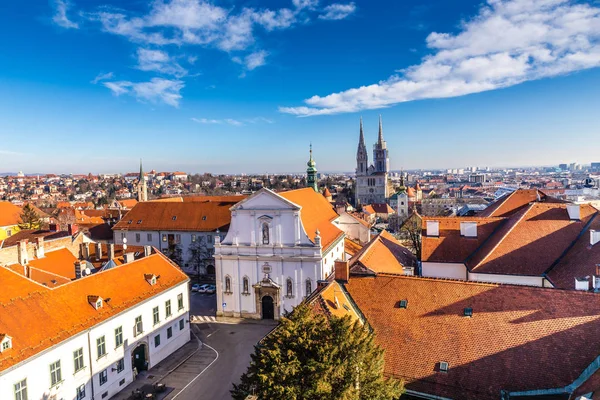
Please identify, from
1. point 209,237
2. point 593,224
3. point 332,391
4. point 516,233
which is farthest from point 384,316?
point 209,237

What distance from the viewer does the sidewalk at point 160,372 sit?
76.3 ft

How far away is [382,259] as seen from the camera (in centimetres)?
2762

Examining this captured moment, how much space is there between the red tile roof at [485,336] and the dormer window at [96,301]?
15.0 meters

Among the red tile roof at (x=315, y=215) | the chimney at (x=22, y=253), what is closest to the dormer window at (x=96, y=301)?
the chimney at (x=22, y=253)

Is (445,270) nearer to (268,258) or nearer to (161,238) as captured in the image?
(268,258)

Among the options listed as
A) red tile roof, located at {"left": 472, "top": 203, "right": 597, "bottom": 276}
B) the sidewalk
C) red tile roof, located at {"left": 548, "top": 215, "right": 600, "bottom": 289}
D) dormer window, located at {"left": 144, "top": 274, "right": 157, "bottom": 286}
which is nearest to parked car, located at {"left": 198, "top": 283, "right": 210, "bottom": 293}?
the sidewalk

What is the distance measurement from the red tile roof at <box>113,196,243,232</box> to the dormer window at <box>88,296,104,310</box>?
25807 mm

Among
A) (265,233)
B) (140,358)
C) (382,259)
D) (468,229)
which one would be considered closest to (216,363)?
(140,358)

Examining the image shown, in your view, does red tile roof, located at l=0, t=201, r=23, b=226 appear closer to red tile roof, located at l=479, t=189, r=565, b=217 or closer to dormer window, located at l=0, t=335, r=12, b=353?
dormer window, located at l=0, t=335, r=12, b=353

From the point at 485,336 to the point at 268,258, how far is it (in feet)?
67.7

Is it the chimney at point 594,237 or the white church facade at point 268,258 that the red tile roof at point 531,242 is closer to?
the chimney at point 594,237

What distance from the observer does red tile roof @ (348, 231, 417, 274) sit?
24350mm

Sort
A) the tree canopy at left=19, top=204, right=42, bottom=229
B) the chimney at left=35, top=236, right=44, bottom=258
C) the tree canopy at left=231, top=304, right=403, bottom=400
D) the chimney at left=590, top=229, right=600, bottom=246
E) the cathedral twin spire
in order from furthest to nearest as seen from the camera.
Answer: the cathedral twin spire < the tree canopy at left=19, top=204, right=42, bottom=229 < the chimney at left=35, top=236, right=44, bottom=258 < the chimney at left=590, top=229, right=600, bottom=246 < the tree canopy at left=231, top=304, right=403, bottom=400

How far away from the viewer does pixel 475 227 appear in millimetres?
28719
